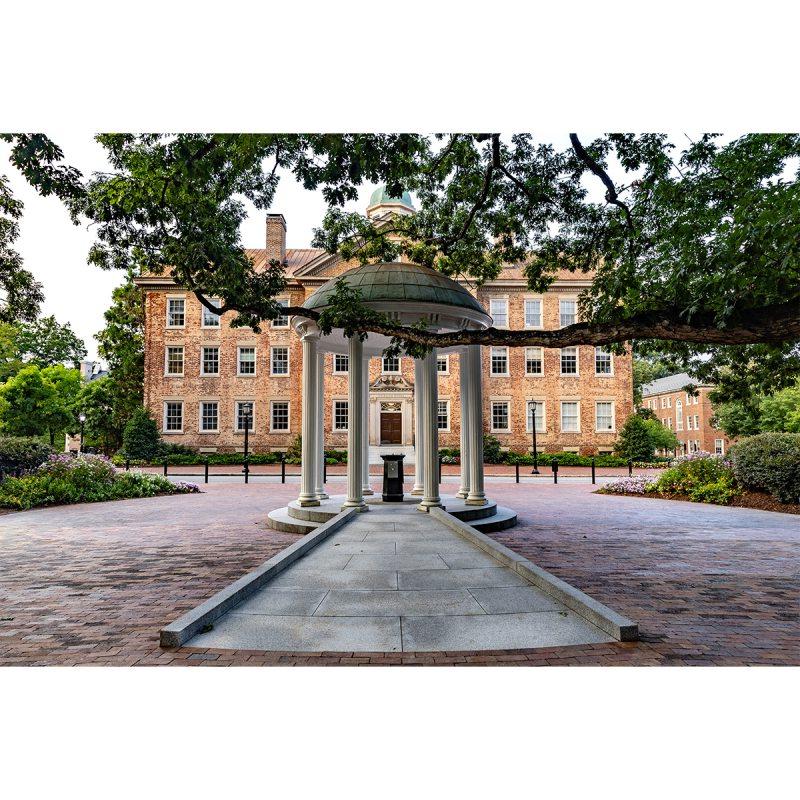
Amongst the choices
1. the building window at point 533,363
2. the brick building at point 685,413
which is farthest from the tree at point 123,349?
the brick building at point 685,413

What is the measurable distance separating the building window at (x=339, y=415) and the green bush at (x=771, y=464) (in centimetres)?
2370

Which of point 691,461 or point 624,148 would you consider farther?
point 691,461

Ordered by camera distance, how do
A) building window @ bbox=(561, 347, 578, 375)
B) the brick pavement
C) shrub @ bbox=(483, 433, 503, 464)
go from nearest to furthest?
the brick pavement
shrub @ bbox=(483, 433, 503, 464)
building window @ bbox=(561, 347, 578, 375)

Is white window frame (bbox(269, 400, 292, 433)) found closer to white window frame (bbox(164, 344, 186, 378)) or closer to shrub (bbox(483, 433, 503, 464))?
white window frame (bbox(164, 344, 186, 378))

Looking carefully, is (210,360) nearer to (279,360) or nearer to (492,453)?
(279,360)

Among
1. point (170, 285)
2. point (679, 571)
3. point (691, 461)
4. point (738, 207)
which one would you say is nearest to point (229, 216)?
point (738, 207)

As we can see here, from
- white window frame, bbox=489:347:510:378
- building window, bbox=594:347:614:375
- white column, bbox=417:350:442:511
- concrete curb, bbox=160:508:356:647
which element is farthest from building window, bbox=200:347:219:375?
concrete curb, bbox=160:508:356:647

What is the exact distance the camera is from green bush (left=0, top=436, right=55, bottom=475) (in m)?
15.4

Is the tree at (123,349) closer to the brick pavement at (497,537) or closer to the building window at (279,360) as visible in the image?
the building window at (279,360)

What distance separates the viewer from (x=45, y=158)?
6.13m

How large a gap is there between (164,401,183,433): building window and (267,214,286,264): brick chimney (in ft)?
39.1

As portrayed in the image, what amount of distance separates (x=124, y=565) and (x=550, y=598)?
5.60 m

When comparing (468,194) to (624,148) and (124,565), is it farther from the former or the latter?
(124,565)

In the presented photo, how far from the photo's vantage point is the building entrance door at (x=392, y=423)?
35.0 meters
